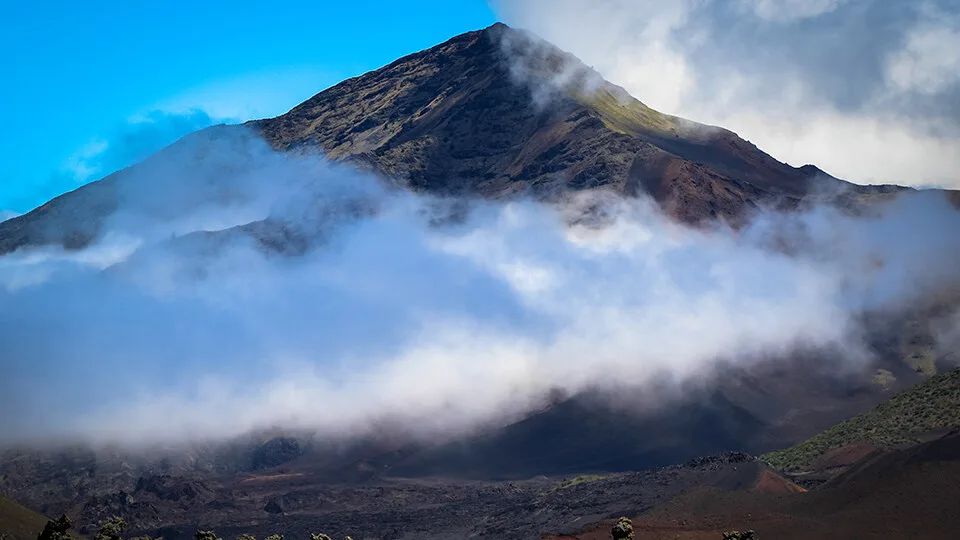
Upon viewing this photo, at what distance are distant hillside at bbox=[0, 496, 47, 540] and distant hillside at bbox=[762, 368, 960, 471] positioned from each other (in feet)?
210

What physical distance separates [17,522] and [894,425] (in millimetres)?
69926

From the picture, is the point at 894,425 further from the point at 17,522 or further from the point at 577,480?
the point at 17,522

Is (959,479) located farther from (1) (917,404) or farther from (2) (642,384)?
(2) (642,384)

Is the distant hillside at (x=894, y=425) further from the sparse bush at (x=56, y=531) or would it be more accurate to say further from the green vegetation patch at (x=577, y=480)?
the sparse bush at (x=56, y=531)

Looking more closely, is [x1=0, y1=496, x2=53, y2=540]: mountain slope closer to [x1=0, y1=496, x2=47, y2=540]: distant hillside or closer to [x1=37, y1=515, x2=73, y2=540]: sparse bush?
[x1=0, y1=496, x2=47, y2=540]: distant hillside

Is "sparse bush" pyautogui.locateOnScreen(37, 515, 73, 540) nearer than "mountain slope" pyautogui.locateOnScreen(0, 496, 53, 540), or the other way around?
"sparse bush" pyautogui.locateOnScreen(37, 515, 73, 540)

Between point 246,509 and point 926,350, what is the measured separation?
100m

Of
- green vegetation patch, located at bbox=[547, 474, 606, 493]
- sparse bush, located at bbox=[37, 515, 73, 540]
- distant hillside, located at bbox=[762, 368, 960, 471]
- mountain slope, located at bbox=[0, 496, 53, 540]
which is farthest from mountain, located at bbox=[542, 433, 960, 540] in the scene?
green vegetation patch, located at bbox=[547, 474, 606, 493]

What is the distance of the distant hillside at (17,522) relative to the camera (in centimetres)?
7519

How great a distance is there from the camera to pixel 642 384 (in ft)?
576

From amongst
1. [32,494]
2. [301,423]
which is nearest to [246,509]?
[32,494]

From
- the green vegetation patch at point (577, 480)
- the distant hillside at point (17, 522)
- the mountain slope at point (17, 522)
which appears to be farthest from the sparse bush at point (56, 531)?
the green vegetation patch at point (577, 480)

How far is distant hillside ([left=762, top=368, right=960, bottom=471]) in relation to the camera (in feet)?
322

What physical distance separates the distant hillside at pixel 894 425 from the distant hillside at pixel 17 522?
210ft
